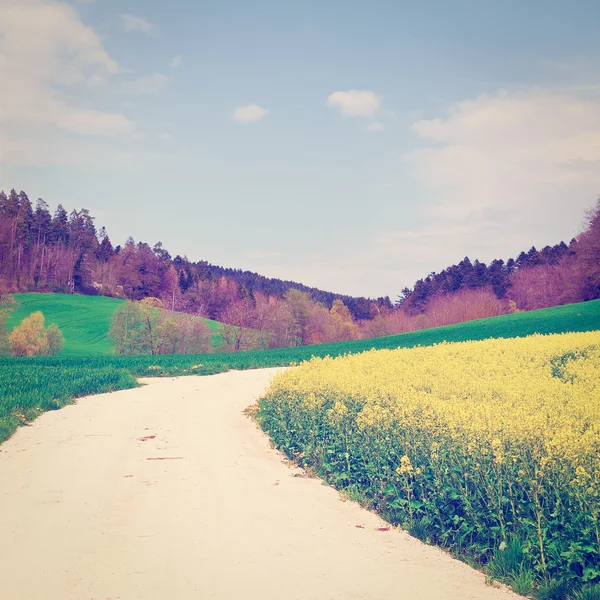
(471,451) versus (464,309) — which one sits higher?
(464,309)

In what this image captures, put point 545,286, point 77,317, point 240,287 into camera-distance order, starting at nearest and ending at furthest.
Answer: point 77,317
point 545,286
point 240,287

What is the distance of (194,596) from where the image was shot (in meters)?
4.87

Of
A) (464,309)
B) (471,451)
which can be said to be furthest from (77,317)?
(471,451)

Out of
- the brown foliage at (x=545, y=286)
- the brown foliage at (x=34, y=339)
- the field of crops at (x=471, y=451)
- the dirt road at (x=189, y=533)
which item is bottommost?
the dirt road at (x=189, y=533)

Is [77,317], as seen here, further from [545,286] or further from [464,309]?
[545,286]

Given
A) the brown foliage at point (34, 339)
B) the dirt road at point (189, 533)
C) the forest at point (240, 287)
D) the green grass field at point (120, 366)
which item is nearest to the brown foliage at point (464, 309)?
the forest at point (240, 287)

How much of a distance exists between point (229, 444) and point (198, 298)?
97.6 meters

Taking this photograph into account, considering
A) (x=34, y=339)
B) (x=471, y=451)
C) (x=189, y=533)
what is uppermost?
(x=34, y=339)

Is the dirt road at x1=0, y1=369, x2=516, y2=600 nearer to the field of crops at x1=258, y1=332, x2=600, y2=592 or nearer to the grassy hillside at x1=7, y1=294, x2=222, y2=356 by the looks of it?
the field of crops at x1=258, y1=332, x2=600, y2=592

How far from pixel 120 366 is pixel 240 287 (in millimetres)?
89233

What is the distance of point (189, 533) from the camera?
6340 millimetres

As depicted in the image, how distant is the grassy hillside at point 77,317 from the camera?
2918 inches

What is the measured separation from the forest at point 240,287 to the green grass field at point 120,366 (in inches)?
869

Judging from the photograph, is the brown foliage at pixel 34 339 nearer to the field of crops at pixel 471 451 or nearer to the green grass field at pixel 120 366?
the green grass field at pixel 120 366
